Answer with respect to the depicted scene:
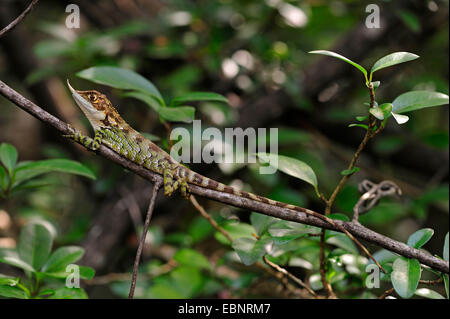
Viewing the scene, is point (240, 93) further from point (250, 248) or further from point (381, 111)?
point (381, 111)

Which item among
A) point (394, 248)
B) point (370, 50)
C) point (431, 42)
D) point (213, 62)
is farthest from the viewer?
point (431, 42)

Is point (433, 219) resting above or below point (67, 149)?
below

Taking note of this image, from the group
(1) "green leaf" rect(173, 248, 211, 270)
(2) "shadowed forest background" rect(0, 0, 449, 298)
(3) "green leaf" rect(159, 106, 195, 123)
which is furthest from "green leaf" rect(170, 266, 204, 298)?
(3) "green leaf" rect(159, 106, 195, 123)

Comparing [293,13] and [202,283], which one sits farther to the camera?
[293,13]

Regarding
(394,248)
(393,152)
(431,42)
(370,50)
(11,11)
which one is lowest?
(394,248)

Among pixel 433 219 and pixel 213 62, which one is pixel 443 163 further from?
pixel 213 62

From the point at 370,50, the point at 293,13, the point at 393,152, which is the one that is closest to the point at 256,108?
the point at 293,13
